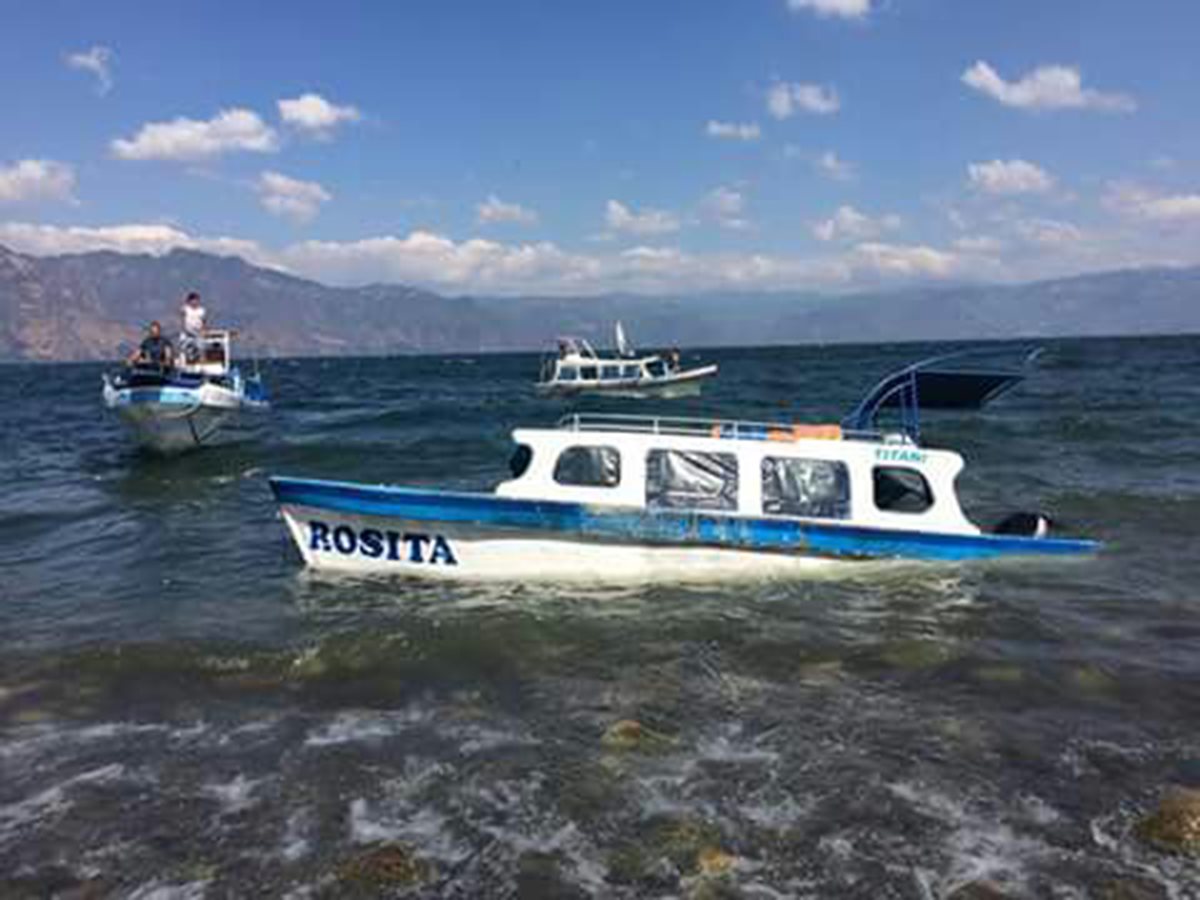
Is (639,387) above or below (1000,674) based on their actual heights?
above

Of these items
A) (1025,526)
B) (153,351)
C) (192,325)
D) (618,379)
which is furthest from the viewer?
(618,379)

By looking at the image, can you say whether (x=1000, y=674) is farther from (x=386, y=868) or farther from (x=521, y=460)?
(x=521, y=460)

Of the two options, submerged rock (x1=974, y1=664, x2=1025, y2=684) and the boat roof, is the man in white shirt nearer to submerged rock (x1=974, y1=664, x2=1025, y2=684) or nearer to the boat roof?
the boat roof

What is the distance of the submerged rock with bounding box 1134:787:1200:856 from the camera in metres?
7.39

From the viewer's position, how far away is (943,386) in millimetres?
18141

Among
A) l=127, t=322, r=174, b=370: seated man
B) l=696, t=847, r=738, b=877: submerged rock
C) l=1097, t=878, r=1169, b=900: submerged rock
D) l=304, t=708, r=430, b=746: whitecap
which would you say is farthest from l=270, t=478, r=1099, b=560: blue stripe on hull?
l=127, t=322, r=174, b=370: seated man

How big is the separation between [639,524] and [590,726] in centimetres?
532

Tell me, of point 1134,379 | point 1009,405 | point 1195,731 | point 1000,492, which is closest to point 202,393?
point 1000,492

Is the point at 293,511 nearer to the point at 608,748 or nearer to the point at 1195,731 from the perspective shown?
the point at 608,748

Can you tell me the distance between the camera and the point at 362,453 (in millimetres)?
35781

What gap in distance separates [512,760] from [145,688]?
522cm

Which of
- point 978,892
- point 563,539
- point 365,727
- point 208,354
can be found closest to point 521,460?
point 563,539

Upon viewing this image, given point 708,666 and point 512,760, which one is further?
point 708,666

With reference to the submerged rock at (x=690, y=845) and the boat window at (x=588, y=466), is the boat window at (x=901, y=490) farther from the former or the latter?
the submerged rock at (x=690, y=845)
